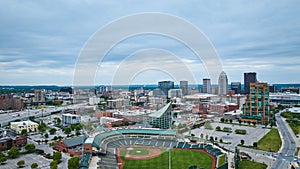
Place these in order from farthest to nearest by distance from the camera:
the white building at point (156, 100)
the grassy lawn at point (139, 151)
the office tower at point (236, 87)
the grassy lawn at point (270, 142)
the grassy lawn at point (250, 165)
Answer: the office tower at point (236, 87)
the white building at point (156, 100)
the grassy lawn at point (270, 142)
the grassy lawn at point (139, 151)
the grassy lawn at point (250, 165)

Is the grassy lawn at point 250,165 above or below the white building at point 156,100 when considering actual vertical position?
below

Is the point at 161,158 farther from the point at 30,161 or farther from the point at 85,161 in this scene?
the point at 30,161

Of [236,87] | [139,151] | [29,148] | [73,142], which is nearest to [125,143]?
[139,151]

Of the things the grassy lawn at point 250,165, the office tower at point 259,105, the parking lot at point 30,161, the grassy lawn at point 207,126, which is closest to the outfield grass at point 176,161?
the grassy lawn at point 250,165

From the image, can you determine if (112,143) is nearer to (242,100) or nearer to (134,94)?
(134,94)

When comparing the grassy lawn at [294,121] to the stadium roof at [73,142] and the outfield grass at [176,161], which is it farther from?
the stadium roof at [73,142]

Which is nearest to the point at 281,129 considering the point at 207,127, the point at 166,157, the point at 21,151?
the point at 207,127
